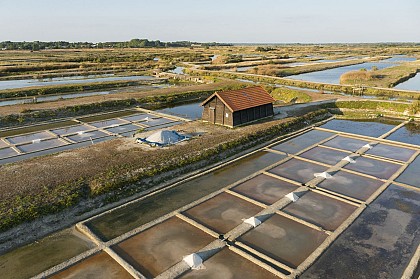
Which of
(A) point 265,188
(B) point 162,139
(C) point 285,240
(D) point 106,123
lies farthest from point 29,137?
(C) point 285,240

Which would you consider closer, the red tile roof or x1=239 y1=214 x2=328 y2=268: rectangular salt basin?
x1=239 y1=214 x2=328 y2=268: rectangular salt basin

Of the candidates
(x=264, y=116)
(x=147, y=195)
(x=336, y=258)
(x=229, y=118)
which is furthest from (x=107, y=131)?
(x=336, y=258)

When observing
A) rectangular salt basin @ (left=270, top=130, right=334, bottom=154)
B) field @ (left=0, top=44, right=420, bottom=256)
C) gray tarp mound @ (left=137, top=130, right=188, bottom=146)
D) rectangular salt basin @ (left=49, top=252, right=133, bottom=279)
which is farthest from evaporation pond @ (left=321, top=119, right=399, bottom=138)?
rectangular salt basin @ (left=49, top=252, right=133, bottom=279)

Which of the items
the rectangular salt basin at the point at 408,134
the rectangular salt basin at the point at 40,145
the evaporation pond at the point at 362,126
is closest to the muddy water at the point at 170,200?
the evaporation pond at the point at 362,126

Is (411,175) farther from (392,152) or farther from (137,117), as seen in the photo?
(137,117)

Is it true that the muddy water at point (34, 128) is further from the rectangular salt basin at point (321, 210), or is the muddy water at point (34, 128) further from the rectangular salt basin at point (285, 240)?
the rectangular salt basin at point (321, 210)

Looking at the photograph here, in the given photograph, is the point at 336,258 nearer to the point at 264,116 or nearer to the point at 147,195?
the point at 147,195

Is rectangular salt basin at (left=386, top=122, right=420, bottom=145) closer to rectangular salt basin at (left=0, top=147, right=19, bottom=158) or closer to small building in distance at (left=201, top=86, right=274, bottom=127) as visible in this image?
small building in distance at (left=201, top=86, right=274, bottom=127)

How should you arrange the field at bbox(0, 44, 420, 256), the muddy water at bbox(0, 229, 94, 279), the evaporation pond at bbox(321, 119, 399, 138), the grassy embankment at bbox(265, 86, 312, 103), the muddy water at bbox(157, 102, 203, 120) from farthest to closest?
the grassy embankment at bbox(265, 86, 312, 103) → the muddy water at bbox(157, 102, 203, 120) → the evaporation pond at bbox(321, 119, 399, 138) → the field at bbox(0, 44, 420, 256) → the muddy water at bbox(0, 229, 94, 279)
